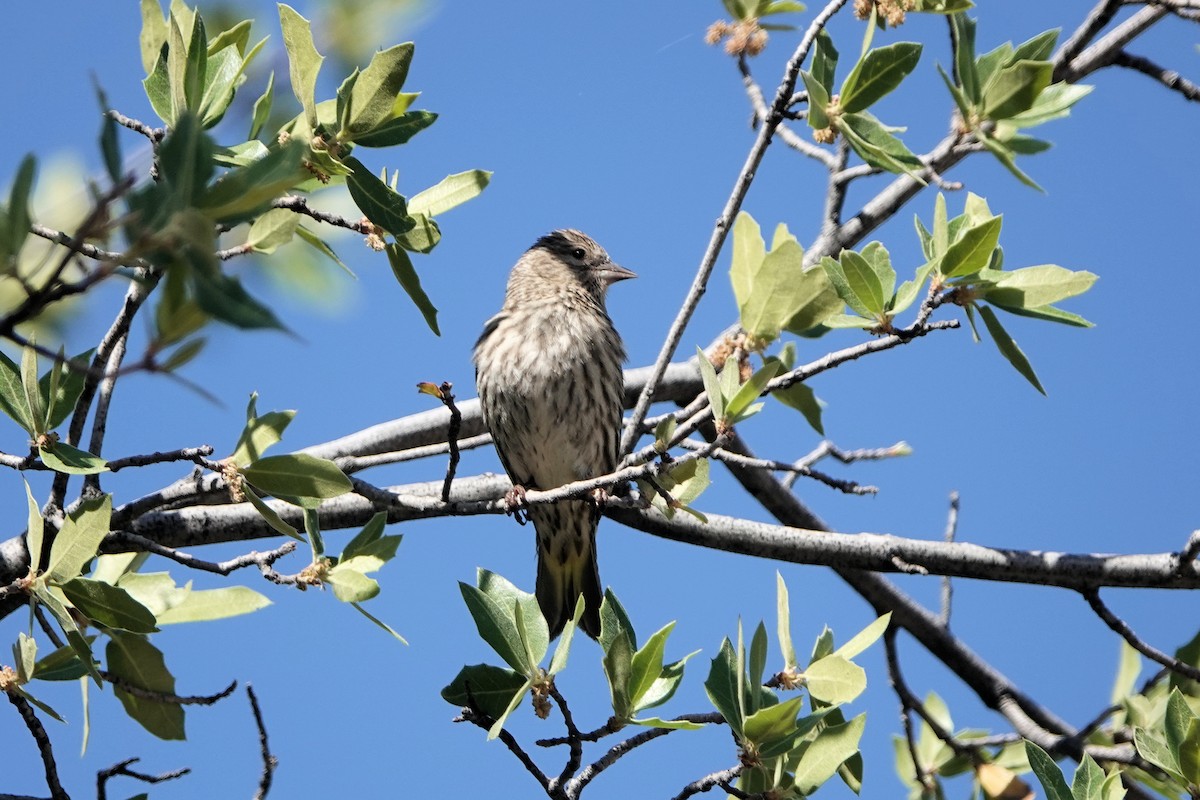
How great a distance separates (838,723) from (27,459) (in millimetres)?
1766

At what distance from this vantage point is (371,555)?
8.09ft

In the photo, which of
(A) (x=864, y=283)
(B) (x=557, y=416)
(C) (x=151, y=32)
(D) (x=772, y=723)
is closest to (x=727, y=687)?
(D) (x=772, y=723)

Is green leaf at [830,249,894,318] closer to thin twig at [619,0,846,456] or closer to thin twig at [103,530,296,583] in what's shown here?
thin twig at [619,0,846,456]

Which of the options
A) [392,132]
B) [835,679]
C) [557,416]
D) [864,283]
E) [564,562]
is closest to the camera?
[392,132]

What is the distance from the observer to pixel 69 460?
246cm

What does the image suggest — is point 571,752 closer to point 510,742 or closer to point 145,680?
point 510,742

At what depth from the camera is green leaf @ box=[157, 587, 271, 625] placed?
2.64 meters

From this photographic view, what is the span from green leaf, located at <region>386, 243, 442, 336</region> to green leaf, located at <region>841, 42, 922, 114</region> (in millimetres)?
1004

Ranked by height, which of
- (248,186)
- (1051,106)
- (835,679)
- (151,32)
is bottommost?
(835,679)

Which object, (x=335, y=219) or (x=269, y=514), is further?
(x=335, y=219)

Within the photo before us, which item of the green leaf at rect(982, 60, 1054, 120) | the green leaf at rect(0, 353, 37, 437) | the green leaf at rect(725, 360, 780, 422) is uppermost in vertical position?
the green leaf at rect(982, 60, 1054, 120)

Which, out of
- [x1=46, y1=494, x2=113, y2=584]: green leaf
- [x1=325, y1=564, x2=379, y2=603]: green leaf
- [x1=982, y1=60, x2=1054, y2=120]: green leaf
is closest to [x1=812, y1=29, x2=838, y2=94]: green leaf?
[x1=982, y1=60, x2=1054, y2=120]: green leaf

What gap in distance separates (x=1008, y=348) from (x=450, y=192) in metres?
1.31

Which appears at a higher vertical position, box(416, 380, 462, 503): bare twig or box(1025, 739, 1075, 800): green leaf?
box(416, 380, 462, 503): bare twig
